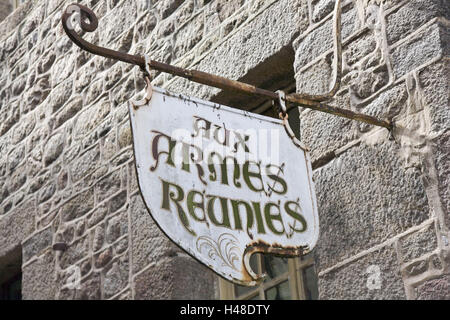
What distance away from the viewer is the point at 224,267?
3.21 meters

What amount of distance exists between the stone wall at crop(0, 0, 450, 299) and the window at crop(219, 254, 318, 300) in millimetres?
253

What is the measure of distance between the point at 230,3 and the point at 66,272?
1851 mm

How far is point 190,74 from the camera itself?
3.60 meters

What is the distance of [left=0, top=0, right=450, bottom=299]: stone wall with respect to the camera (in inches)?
150

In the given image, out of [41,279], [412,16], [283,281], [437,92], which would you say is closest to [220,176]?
[437,92]

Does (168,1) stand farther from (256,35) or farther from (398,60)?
(398,60)

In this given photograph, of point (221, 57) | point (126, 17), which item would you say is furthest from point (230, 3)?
point (126, 17)

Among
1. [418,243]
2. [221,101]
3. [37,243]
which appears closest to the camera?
[418,243]

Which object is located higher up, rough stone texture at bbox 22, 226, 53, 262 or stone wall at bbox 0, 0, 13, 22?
stone wall at bbox 0, 0, 13, 22

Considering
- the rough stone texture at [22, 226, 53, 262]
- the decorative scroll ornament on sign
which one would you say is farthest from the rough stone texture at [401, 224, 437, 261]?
the rough stone texture at [22, 226, 53, 262]

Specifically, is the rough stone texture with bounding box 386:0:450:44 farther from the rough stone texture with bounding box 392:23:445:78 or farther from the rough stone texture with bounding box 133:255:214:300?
the rough stone texture with bounding box 133:255:214:300

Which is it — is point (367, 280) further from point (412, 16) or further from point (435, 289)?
point (412, 16)

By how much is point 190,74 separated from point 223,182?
0.46m

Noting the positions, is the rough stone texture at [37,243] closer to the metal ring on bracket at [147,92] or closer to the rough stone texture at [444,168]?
the metal ring on bracket at [147,92]
